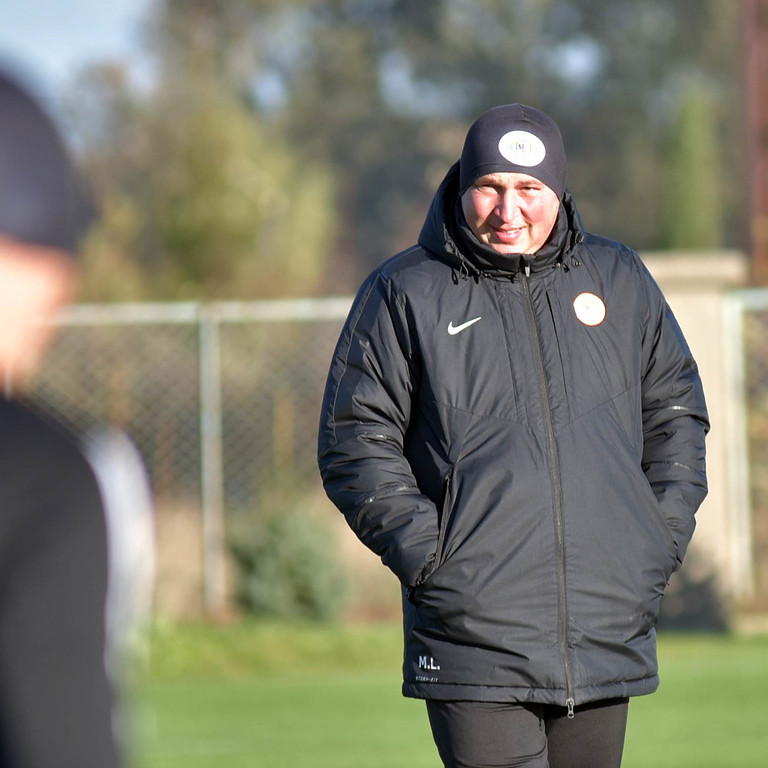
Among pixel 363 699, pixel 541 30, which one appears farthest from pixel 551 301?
pixel 541 30

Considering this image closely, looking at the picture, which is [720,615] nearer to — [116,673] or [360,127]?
[116,673]

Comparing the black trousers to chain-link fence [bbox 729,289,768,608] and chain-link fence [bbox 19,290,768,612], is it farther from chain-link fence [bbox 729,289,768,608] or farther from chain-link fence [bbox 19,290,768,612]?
chain-link fence [bbox 19,290,768,612]

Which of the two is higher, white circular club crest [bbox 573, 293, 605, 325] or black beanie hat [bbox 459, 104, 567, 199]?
black beanie hat [bbox 459, 104, 567, 199]

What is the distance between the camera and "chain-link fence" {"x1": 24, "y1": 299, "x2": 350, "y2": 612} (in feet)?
32.0

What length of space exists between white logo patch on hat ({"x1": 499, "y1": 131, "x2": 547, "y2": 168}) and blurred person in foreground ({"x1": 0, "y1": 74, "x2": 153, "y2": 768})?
2.17m

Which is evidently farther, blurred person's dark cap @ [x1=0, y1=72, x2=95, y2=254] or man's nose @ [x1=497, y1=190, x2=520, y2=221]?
man's nose @ [x1=497, y1=190, x2=520, y2=221]

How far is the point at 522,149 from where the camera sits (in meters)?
3.48

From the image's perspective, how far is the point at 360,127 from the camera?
120ft

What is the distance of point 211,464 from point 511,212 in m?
6.60

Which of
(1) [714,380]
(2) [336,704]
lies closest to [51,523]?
(2) [336,704]

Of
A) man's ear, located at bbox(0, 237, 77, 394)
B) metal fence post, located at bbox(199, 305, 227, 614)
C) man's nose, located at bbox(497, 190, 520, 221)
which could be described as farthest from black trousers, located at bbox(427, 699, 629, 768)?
metal fence post, located at bbox(199, 305, 227, 614)

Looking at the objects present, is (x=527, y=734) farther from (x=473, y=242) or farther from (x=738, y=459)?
(x=738, y=459)

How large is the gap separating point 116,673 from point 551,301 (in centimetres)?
224

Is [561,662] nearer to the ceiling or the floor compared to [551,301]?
nearer to the floor
